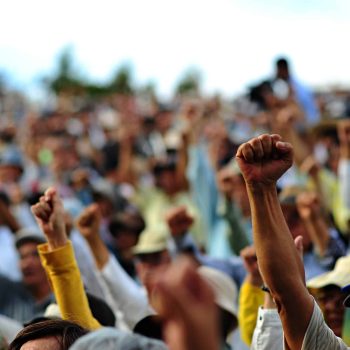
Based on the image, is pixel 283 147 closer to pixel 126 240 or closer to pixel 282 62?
pixel 126 240

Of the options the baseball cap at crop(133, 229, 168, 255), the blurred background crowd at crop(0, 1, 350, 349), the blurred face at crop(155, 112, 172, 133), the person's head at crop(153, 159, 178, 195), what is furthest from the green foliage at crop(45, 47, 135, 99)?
the baseball cap at crop(133, 229, 168, 255)

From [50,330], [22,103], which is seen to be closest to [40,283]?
[50,330]

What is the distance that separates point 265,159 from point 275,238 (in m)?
0.23

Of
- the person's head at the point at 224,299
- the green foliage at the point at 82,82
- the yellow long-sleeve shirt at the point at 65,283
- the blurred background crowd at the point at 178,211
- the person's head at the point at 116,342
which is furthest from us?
the green foliage at the point at 82,82

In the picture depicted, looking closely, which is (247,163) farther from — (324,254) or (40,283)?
(40,283)

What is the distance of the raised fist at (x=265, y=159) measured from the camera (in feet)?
7.07

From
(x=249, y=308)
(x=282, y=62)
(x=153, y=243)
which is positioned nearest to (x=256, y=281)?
(x=249, y=308)

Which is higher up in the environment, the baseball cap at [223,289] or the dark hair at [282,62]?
the dark hair at [282,62]

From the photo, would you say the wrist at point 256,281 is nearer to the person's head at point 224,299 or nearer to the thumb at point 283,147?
the person's head at point 224,299

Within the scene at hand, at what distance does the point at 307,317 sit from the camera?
82.5 inches

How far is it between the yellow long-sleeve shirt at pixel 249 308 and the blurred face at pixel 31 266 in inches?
62.4

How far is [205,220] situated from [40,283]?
7.33 feet

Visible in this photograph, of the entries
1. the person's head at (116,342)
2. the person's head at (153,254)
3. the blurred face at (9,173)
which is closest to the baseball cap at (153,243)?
the person's head at (153,254)

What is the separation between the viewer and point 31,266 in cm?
443
